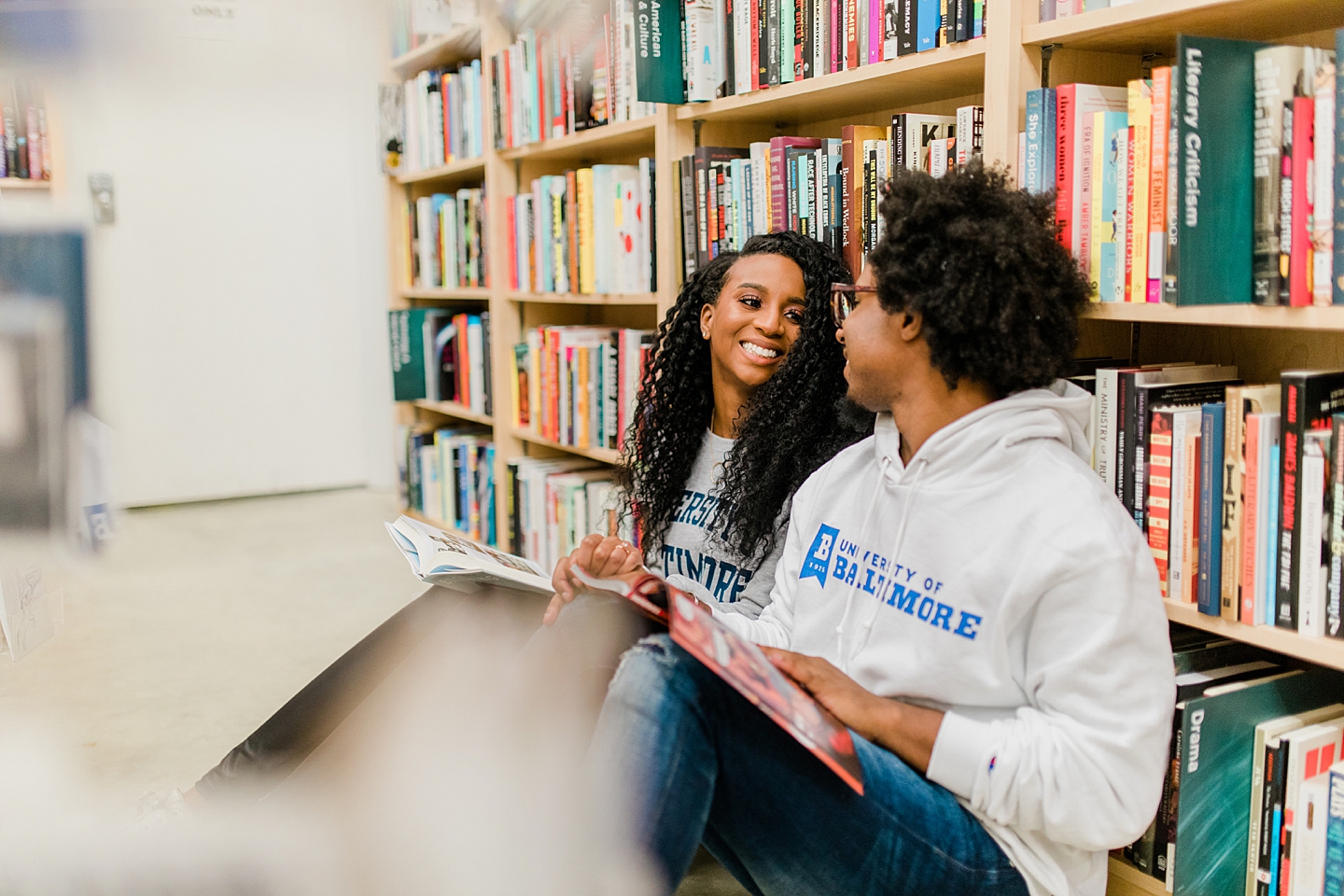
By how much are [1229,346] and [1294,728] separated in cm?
38

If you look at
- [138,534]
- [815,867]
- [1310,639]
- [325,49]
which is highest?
[325,49]

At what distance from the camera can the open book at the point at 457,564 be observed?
98 cm

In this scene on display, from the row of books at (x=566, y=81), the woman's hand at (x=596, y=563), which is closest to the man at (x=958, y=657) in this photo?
the woman's hand at (x=596, y=563)

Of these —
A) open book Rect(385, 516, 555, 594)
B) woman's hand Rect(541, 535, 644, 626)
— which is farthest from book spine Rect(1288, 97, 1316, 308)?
open book Rect(385, 516, 555, 594)

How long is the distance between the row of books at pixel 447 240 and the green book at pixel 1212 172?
1642mm

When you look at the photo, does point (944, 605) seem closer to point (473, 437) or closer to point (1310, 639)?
point (1310, 639)

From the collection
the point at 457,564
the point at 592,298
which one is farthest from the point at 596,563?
the point at 592,298

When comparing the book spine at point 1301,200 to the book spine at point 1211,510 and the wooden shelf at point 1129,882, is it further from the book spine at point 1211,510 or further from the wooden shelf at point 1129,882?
the wooden shelf at point 1129,882

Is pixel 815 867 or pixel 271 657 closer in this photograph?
pixel 815 867

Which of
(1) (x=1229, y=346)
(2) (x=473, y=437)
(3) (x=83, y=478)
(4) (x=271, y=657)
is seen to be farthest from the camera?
(2) (x=473, y=437)

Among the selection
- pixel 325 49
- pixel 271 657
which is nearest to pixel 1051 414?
pixel 325 49

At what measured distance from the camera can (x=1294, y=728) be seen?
2.90 ft

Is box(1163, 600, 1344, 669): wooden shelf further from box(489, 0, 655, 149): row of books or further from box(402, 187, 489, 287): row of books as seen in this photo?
box(402, 187, 489, 287): row of books

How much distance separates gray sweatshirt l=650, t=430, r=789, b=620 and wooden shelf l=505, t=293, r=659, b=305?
1.59 feet
